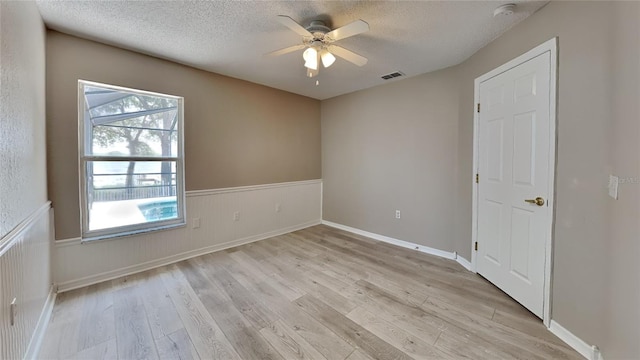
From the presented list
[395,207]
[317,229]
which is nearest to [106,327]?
[317,229]

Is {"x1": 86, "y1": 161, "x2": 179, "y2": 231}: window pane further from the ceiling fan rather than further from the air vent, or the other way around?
the air vent

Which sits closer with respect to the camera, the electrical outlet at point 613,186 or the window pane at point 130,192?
the electrical outlet at point 613,186

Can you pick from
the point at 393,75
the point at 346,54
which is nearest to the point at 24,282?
the point at 346,54

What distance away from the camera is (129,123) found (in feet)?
9.06

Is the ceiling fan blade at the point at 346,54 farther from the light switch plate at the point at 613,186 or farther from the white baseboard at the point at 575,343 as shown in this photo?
the white baseboard at the point at 575,343

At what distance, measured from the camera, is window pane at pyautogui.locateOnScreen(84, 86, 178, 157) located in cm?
255

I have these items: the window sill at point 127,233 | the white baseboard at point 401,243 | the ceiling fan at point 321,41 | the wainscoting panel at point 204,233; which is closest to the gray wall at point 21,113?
the window sill at point 127,233

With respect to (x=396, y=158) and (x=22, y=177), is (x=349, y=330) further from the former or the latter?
(x=396, y=158)

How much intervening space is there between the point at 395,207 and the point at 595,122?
2470mm

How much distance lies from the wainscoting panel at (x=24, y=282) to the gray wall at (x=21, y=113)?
97 mm

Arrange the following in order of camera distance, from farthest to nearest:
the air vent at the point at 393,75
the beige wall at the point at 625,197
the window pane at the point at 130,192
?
1. the air vent at the point at 393,75
2. the window pane at the point at 130,192
3. the beige wall at the point at 625,197

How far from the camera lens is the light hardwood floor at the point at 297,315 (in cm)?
165

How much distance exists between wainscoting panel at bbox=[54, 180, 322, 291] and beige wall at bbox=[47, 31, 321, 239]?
0.18 meters

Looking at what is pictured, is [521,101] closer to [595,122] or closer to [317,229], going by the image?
[595,122]
